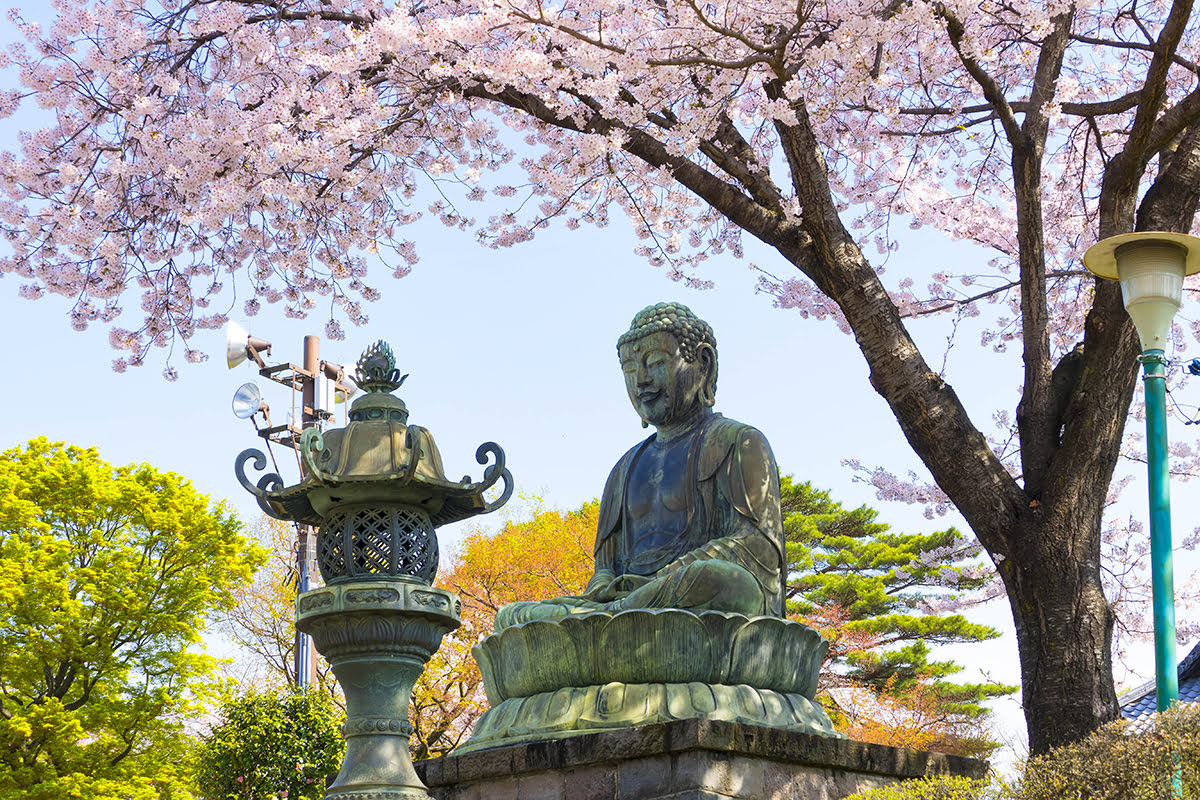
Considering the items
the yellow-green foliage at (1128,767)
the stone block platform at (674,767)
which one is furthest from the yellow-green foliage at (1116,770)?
the stone block platform at (674,767)

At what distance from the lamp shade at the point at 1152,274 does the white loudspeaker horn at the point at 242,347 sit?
33.9 ft

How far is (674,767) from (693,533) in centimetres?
172

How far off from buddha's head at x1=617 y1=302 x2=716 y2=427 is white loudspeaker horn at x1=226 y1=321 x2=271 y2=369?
817 centimetres

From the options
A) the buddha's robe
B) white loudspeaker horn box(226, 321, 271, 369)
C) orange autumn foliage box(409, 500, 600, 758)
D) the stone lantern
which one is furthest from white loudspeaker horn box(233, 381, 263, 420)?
the stone lantern

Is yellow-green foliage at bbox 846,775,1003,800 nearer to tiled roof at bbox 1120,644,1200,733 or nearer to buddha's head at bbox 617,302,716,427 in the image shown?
buddha's head at bbox 617,302,716,427

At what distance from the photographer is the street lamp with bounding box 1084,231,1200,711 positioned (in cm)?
577

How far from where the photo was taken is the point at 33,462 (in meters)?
19.5

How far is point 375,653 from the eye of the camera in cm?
510

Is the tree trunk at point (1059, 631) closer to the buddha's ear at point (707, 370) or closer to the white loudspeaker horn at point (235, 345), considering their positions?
the buddha's ear at point (707, 370)

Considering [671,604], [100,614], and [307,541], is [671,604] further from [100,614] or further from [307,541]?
[100,614]

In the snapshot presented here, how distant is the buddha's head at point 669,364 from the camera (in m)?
7.41

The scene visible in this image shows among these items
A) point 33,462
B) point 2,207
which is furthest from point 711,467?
point 33,462

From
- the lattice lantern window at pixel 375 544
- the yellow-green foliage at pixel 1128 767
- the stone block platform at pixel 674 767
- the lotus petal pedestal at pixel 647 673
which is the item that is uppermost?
the lattice lantern window at pixel 375 544

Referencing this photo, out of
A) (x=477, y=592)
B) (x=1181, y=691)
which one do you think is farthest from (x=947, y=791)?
(x=477, y=592)
